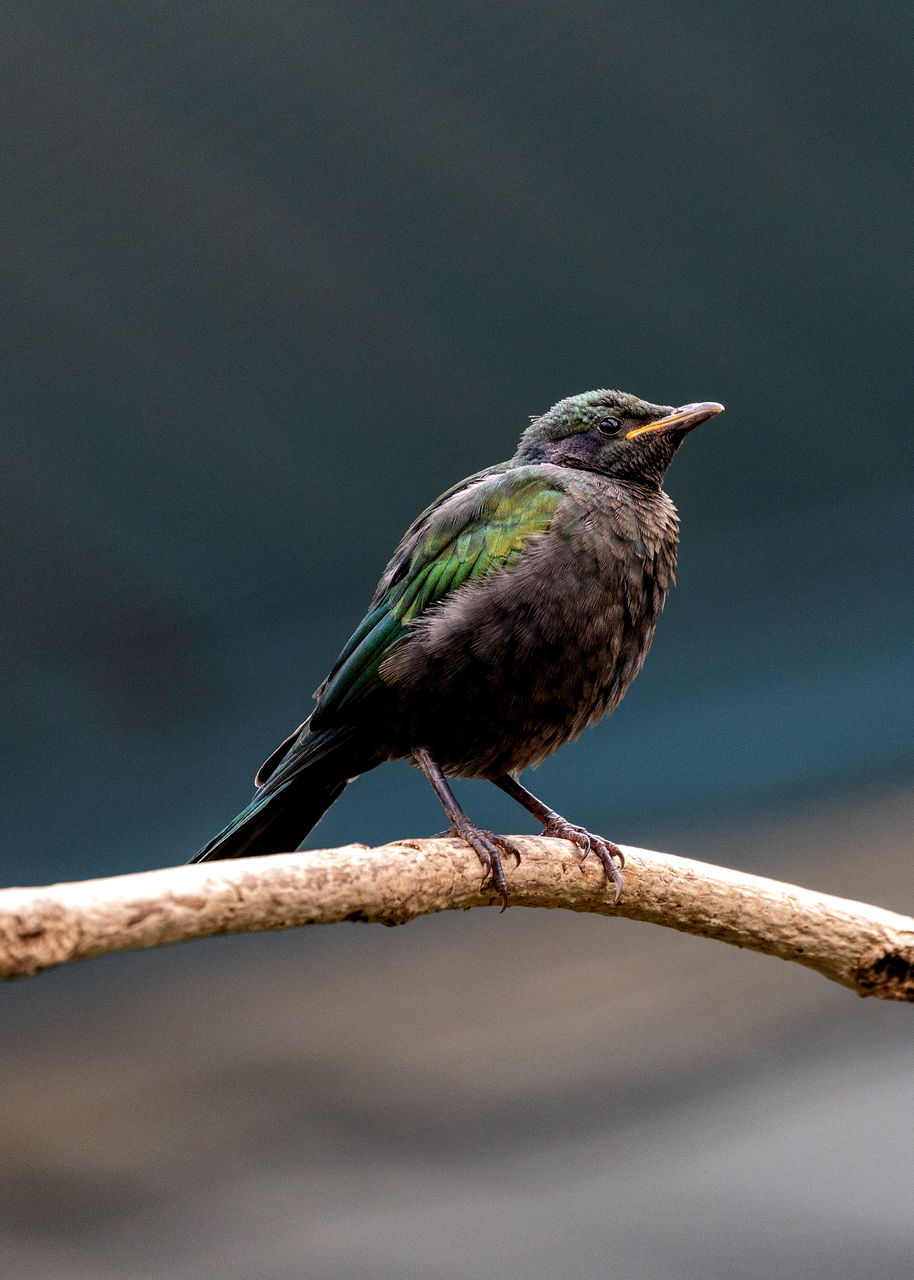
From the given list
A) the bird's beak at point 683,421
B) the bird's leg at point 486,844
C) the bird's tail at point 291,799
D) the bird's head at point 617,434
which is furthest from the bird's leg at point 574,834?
the bird's beak at point 683,421

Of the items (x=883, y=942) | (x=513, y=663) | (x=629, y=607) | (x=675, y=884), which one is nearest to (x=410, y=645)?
(x=513, y=663)

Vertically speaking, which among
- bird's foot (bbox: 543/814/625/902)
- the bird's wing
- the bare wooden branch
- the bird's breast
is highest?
the bird's wing

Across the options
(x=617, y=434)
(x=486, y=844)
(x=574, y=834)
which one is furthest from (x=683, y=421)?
(x=486, y=844)

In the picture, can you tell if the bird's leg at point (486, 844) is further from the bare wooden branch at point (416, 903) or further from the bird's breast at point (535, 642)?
the bird's breast at point (535, 642)

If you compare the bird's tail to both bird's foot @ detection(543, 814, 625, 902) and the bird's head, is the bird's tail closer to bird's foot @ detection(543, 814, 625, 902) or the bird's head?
bird's foot @ detection(543, 814, 625, 902)

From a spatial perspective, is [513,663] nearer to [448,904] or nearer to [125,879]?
[448,904]

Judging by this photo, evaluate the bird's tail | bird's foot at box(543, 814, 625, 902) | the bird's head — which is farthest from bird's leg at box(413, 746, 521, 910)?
the bird's head
